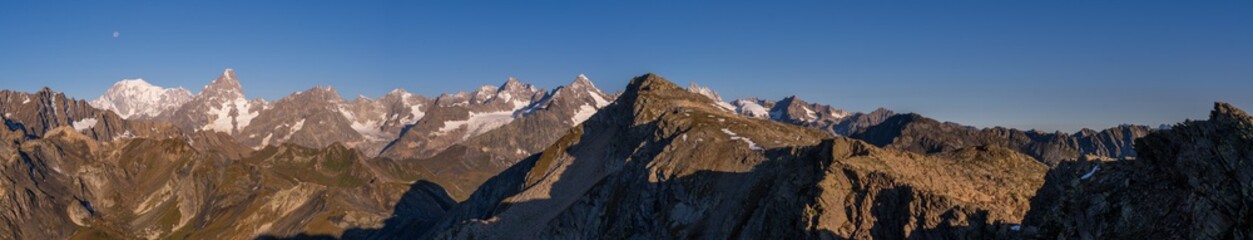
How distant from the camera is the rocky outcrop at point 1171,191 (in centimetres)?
3597

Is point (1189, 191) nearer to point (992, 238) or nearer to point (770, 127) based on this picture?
point (992, 238)

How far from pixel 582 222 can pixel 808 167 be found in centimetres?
7151

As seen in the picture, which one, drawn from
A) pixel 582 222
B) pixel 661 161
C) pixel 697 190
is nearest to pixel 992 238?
pixel 697 190

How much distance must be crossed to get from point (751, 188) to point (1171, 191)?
71.4 m

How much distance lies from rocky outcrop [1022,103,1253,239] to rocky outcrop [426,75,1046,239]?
9.45m

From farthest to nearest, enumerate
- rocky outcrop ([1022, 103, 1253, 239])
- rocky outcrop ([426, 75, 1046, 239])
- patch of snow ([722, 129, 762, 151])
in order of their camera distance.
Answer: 1. patch of snow ([722, 129, 762, 151])
2. rocky outcrop ([426, 75, 1046, 239])
3. rocky outcrop ([1022, 103, 1253, 239])

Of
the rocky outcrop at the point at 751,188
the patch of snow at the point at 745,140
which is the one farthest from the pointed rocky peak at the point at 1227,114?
the patch of snow at the point at 745,140

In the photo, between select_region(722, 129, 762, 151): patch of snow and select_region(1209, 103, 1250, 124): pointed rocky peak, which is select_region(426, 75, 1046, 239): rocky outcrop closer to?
select_region(722, 129, 762, 151): patch of snow

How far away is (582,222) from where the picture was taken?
153 metres

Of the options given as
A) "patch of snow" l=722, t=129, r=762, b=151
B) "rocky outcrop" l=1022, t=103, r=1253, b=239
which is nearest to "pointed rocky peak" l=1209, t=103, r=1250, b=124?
"rocky outcrop" l=1022, t=103, r=1253, b=239

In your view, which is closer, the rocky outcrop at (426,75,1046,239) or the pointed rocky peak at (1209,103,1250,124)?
the pointed rocky peak at (1209,103,1250,124)

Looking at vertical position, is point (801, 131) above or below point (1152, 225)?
above

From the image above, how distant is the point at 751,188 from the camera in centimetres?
11000

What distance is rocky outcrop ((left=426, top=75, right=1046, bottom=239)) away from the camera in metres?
68.4
